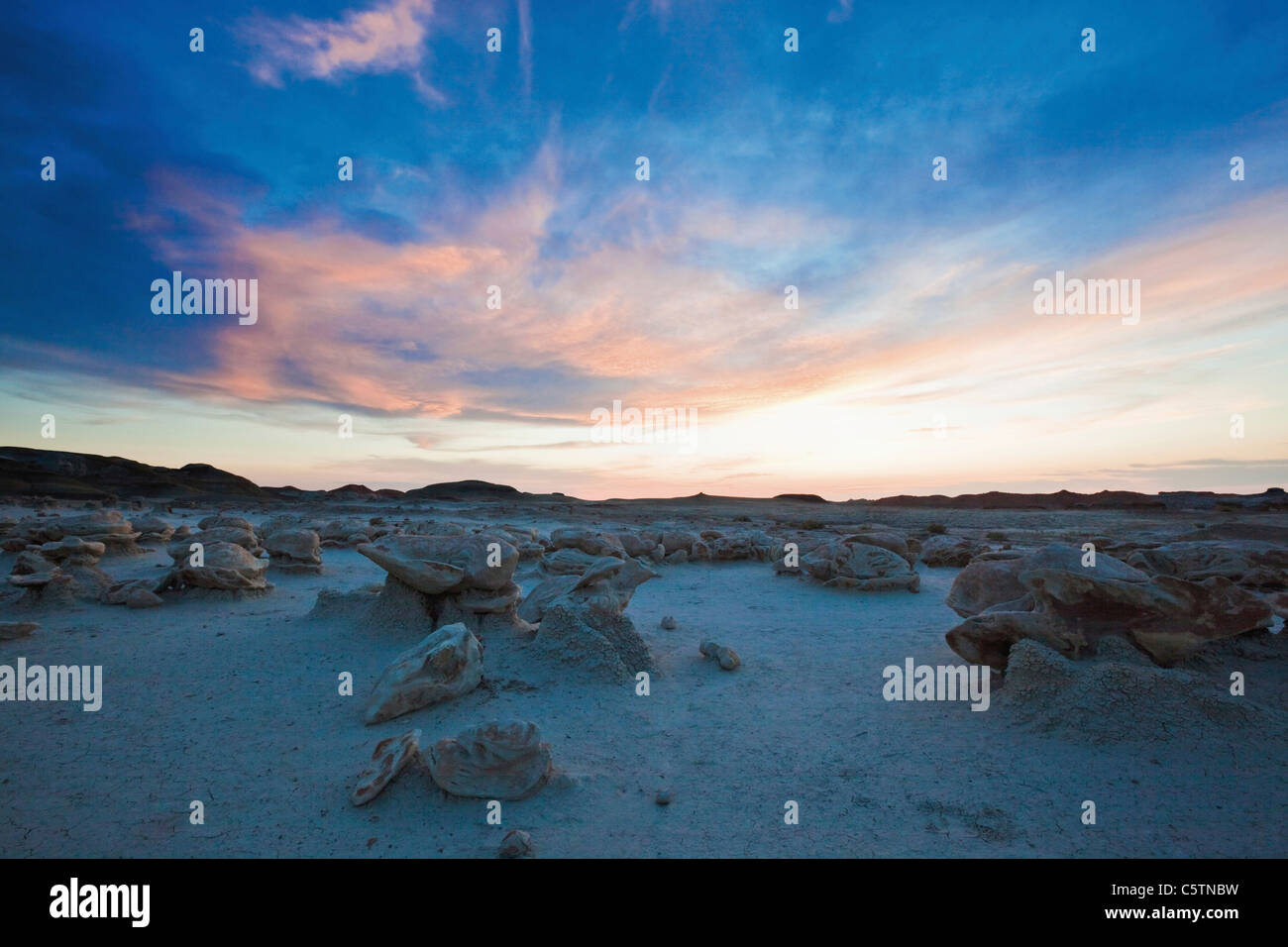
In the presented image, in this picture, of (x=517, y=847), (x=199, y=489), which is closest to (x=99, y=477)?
(x=199, y=489)

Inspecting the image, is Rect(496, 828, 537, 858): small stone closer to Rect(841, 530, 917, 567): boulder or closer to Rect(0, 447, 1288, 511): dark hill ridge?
Rect(841, 530, 917, 567): boulder

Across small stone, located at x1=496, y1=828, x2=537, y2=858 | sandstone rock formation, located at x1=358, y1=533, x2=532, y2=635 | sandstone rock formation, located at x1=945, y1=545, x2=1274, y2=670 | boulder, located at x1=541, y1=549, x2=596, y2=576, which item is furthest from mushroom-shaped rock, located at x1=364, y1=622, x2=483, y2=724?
boulder, located at x1=541, y1=549, x2=596, y2=576

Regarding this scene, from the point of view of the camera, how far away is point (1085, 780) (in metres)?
3.50

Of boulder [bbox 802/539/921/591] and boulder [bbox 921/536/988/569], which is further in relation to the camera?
boulder [bbox 921/536/988/569]

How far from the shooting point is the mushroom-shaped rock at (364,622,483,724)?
14.6 ft

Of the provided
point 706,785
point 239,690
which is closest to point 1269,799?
point 706,785

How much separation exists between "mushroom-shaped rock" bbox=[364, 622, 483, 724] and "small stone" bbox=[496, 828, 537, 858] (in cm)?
185


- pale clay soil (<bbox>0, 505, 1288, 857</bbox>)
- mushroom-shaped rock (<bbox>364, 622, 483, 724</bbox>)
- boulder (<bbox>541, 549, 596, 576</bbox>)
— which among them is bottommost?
pale clay soil (<bbox>0, 505, 1288, 857</bbox>)

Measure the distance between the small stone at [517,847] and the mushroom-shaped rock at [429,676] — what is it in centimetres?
185

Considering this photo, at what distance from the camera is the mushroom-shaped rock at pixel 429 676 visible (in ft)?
14.6

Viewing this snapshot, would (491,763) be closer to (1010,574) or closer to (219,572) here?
(1010,574)

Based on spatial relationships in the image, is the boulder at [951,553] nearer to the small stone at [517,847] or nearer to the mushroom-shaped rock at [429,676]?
the mushroom-shaped rock at [429,676]

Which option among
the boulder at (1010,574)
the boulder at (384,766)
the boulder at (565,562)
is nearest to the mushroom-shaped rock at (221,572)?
the boulder at (565,562)

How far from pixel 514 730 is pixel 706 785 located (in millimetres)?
1129
